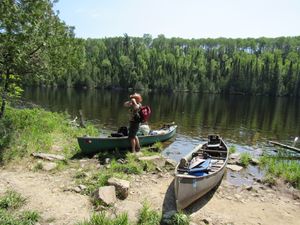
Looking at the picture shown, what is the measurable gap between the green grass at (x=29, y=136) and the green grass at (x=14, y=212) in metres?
3.24

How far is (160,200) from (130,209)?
1278mm

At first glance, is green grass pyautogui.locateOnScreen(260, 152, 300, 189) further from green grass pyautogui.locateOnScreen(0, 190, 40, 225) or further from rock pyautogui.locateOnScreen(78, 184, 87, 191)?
green grass pyautogui.locateOnScreen(0, 190, 40, 225)

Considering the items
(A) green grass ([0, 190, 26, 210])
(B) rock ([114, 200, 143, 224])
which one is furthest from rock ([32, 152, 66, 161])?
(B) rock ([114, 200, 143, 224])

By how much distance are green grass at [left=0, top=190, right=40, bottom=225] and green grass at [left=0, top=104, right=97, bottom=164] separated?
3243 mm

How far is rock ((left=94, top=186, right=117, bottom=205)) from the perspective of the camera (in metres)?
8.01

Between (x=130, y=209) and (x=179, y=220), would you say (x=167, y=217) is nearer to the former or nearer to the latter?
(x=179, y=220)

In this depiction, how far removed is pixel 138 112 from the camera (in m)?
13.0

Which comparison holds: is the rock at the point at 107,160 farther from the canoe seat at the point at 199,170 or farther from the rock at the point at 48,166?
the canoe seat at the point at 199,170

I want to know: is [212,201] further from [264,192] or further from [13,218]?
[13,218]

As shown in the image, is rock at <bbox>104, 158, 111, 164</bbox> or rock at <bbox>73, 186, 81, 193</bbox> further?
rock at <bbox>104, 158, 111, 164</bbox>

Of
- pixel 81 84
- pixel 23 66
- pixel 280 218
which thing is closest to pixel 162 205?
pixel 280 218

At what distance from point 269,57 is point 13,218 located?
123205mm

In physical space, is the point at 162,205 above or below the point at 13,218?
below

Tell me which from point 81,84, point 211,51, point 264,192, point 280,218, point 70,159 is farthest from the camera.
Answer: point 211,51
